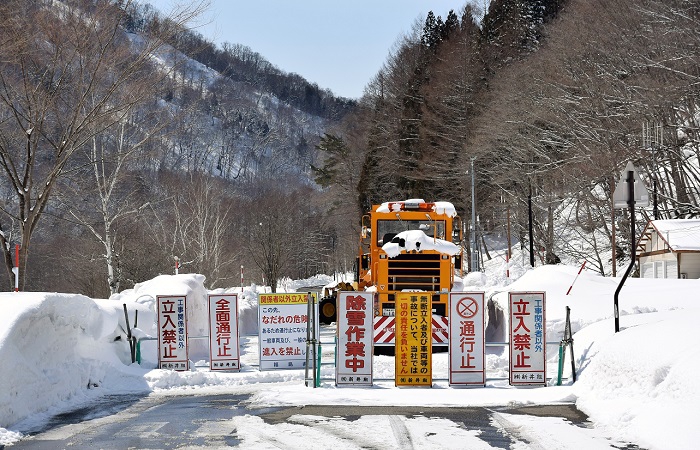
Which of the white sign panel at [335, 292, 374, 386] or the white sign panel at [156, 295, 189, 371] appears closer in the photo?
the white sign panel at [335, 292, 374, 386]

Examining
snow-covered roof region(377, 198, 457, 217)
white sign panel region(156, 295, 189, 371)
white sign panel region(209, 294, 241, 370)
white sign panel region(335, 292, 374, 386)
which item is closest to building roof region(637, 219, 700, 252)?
snow-covered roof region(377, 198, 457, 217)

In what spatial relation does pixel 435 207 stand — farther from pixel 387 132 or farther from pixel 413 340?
pixel 387 132

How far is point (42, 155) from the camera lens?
818 inches

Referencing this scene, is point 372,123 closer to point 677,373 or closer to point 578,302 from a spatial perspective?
point 578,302

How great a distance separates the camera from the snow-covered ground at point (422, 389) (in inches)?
359

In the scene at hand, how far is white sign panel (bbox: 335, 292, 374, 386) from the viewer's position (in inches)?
536

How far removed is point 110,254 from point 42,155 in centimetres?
1051

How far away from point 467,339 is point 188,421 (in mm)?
5270

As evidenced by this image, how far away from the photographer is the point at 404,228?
2088 cm

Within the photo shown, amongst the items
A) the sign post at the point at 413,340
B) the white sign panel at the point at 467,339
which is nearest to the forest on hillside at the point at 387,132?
the sign post at the point at 413,340

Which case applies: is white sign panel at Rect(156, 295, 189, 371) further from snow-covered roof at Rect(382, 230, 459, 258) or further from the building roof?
the building roof

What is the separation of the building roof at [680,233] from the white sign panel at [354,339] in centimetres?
2606

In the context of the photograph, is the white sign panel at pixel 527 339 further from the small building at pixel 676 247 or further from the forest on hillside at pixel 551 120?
the small building at pixel 676 247

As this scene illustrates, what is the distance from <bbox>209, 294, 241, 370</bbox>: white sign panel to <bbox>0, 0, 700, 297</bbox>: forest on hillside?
19.7 ft
